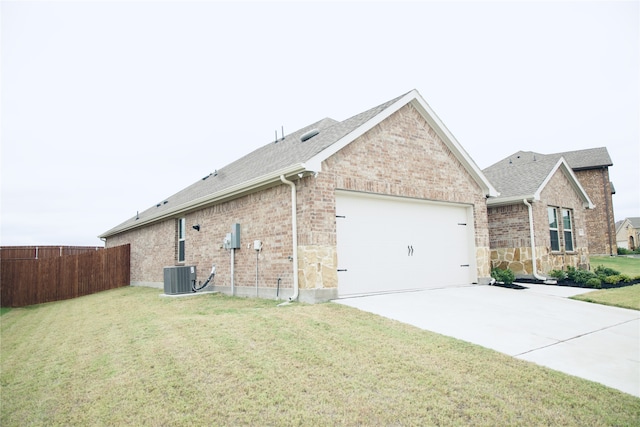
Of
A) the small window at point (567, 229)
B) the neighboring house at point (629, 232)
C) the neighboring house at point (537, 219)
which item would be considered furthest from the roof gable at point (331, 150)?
the neighboring house at point (629, 232)

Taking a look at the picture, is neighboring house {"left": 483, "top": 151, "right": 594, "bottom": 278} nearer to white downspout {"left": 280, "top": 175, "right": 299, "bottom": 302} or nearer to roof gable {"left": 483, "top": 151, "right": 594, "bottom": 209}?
roof gable {"left": 483, "top": 151, "right": 594, "bottom": 209}

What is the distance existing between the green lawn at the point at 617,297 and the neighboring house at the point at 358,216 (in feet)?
8.96

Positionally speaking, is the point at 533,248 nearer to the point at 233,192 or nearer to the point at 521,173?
the point at 521,173

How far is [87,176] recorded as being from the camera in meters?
23.3

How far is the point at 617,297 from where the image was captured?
32.3ft

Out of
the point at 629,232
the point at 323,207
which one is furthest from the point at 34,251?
the point at 629,232

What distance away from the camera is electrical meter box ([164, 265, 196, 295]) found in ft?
39.2

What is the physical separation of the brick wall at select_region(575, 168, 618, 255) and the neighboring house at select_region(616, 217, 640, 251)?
1200 inches

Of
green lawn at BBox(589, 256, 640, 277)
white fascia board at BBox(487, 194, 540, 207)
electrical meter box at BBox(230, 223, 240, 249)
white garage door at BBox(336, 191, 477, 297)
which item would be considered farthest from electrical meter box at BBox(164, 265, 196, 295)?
green lawn at BBox(589, 256, 640, 277)

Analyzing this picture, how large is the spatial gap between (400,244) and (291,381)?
21.4ft

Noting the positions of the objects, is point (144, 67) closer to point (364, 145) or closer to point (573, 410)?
point (364, 145)

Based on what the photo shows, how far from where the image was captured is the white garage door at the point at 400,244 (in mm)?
9188

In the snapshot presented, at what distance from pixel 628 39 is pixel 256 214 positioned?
459 inches

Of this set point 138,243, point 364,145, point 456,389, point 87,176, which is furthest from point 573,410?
point 87,176
